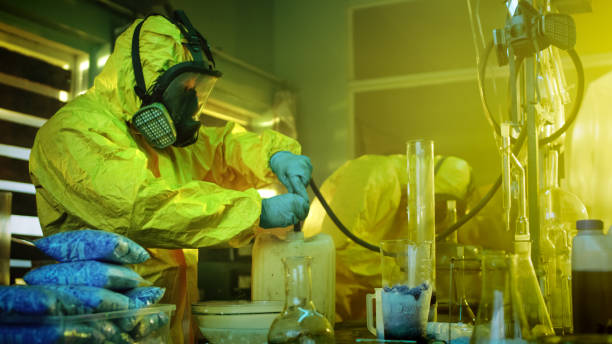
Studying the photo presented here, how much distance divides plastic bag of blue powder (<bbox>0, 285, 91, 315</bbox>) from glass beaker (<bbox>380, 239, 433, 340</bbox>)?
583 mm

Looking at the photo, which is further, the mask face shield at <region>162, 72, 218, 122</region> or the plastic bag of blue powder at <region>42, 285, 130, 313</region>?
the mask face shield at <region>162, 72, 218, 122</region>

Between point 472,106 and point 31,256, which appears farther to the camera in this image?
point 472,106

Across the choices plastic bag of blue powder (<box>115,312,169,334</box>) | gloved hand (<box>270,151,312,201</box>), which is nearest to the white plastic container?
gloved hand (<box>270,151,312,201</box>)

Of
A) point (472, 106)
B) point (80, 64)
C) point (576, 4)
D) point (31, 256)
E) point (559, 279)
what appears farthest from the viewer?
point (472, 106)

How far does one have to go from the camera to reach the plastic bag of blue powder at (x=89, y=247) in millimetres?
1170

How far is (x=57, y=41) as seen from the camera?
266 centimetres

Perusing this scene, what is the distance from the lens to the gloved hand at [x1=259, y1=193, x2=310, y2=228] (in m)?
1.68

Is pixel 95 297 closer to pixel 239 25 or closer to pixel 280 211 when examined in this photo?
pixel 280 211

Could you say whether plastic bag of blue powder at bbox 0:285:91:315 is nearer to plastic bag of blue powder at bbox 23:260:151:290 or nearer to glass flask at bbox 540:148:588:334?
plastic bag of blue powder at bbox 23:260:151:290

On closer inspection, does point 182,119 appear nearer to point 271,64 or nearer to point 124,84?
point 124,84

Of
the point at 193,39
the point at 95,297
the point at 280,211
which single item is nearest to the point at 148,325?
the point at 95,297

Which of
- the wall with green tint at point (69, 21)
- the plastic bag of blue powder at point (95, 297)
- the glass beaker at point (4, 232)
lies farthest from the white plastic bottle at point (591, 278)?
the wall with green tint at point (69, 21)

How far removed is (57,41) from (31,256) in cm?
Answer: 101

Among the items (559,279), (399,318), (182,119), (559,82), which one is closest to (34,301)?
(399,318)
